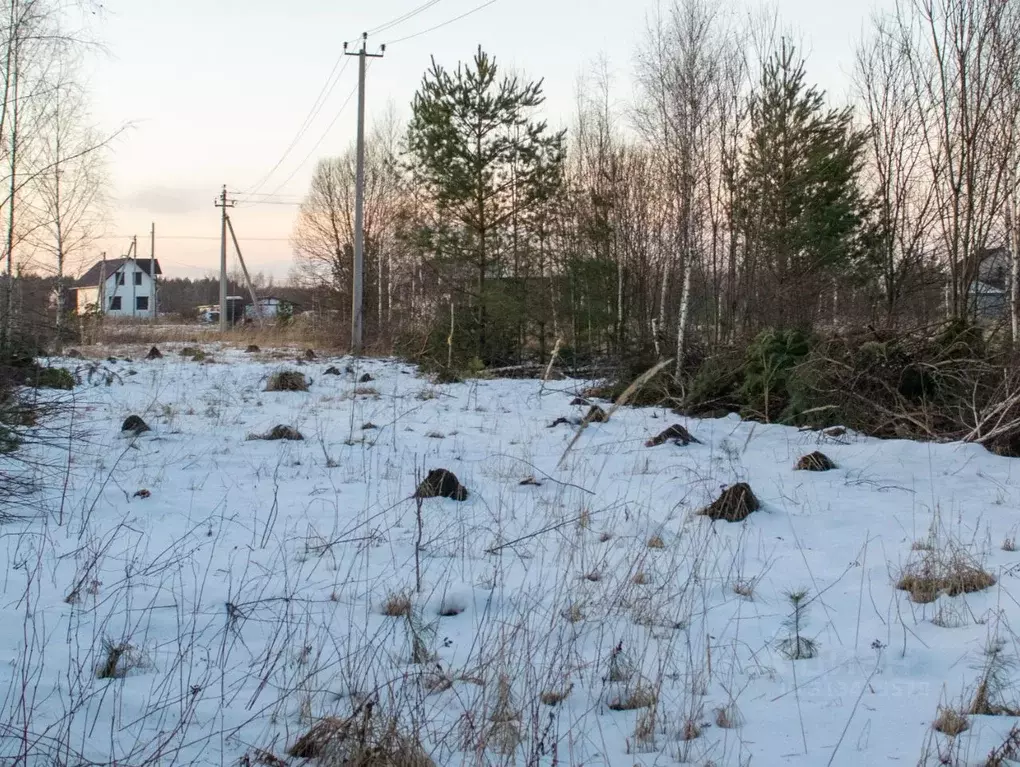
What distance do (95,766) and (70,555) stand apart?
2.04 metres

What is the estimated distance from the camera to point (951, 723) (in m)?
2.23

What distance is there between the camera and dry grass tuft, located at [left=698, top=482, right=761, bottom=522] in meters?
4.63

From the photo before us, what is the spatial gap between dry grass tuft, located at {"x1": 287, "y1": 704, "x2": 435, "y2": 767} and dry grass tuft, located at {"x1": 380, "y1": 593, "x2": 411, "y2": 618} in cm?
96

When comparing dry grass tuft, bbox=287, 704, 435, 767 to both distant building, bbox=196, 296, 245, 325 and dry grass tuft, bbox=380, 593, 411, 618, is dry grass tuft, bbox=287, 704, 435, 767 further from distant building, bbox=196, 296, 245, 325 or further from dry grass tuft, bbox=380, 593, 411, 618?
distant building, bbox=196, 296, 245, 325

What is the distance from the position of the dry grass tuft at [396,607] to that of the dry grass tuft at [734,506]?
2.28 m

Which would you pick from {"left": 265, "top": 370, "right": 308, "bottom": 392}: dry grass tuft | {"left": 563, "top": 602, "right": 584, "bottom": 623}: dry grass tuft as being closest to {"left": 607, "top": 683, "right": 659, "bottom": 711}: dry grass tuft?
{"left": 563, "top": 602, "right": 584, "bottom": 623}: dry grass tuft

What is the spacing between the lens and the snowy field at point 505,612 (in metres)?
2.21

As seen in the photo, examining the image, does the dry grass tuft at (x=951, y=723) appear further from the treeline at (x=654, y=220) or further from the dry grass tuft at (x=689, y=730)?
the treeline at (x=654, y=220)

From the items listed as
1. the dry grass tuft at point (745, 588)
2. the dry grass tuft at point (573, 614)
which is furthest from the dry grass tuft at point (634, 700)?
the dry grass tuft at point (745, 588)

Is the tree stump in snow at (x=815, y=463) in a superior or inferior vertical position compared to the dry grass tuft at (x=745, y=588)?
superior

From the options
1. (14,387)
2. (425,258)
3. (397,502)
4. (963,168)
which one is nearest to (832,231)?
(963,168)

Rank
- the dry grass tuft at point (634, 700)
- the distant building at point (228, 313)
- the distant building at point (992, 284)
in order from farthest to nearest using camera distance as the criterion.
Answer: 1. the distant building at point (228, 313)
2. the distant building at point (992, 284)
3. the dry grass tuft at point (634, 700)

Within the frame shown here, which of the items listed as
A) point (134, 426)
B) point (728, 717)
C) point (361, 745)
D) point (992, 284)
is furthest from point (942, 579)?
point (992, 284)

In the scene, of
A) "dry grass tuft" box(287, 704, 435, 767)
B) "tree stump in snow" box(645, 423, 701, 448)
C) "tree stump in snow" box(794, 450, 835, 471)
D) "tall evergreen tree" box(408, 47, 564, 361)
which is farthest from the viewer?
"tall evergreen tree" box(408, 47, 564, 361)
